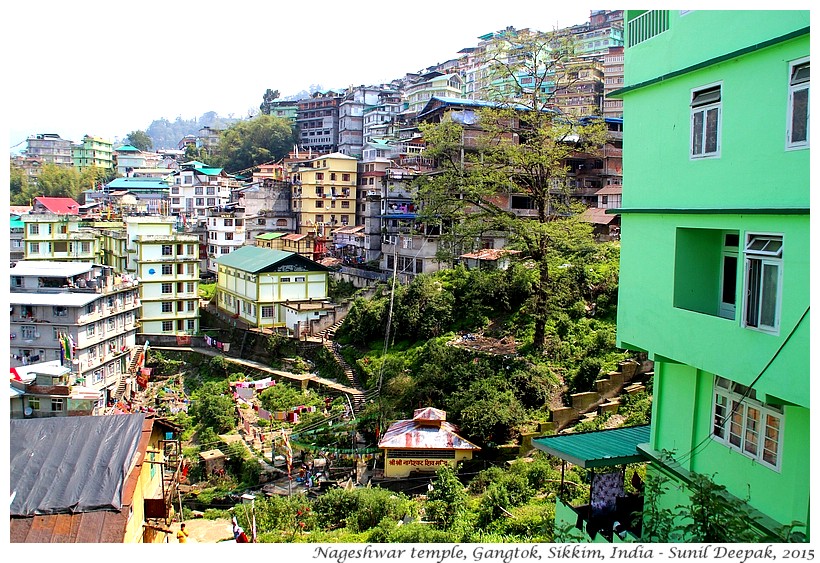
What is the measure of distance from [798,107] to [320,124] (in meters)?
47.5

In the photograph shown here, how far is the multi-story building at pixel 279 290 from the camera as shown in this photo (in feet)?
75.6

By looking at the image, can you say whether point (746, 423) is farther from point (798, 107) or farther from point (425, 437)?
point (425, 437)

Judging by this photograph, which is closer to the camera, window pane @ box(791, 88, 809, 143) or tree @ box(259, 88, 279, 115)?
window pane @ box(791, 88, 809, 143)

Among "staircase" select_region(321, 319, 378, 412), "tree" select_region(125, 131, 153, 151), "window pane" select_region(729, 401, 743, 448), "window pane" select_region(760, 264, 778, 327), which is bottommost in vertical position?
"staircase" select_region(321, 319, 378, 412)

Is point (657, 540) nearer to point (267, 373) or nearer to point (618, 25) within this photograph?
point (267, 373)

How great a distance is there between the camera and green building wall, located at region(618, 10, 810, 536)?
3.76 metres

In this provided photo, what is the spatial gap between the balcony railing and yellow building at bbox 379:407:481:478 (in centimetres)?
750

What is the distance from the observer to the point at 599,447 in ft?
19.0

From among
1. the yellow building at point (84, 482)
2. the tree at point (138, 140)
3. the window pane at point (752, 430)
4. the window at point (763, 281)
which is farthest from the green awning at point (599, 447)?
the tree at point (138, 140)

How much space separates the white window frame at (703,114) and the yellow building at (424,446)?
25.0 ft

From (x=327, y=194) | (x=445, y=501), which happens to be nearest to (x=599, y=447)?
(x=445, y=501)

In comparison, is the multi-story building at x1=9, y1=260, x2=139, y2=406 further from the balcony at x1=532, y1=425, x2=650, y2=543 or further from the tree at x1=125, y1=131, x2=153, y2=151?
the tree at x1=125, y1=131, x2=153, y2=151

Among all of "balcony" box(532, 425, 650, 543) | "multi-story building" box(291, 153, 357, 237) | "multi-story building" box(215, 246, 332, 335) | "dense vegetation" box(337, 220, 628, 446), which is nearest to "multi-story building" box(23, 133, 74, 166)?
"multi-story building" box(291, 153, 357, 237)

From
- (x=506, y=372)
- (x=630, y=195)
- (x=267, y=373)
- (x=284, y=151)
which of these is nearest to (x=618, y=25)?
(x=284, y=151)
